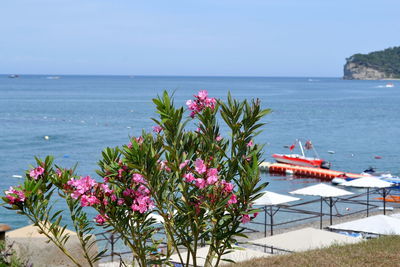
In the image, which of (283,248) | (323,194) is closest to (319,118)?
(323,194)

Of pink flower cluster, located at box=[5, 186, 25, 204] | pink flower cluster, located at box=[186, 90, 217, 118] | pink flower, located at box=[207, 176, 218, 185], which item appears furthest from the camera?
pink flower cluster, located at box=[186, 90, 217, 118]

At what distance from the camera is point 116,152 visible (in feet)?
17.5

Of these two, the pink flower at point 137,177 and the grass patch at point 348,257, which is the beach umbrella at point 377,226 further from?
the pink flower at point 137,177

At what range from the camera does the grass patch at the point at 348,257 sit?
26.7 feet

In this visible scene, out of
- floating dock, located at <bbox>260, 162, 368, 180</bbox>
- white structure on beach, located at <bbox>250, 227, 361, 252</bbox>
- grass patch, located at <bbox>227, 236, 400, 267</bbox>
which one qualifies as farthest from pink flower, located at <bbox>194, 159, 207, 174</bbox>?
floating dock, located at <bbox>260, 162, 368, 180</bbox>

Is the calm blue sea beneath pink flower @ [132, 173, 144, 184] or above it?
beneath

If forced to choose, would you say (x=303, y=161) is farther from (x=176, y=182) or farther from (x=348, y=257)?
(x=176, y=182)

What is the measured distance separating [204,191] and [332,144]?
5344 centimetres

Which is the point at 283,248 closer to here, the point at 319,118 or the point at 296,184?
the point at 296,184

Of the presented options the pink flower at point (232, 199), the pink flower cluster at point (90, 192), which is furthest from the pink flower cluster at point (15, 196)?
the pink flower at point (232, 199)

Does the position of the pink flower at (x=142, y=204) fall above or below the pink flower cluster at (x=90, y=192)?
below

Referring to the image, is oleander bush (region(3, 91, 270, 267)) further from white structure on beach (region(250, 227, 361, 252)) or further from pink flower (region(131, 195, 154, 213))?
white structure on beach (region(250, 227, 361, 252))

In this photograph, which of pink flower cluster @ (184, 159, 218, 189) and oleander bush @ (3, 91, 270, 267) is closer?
pink flower cluster @ (184, 159, 218, 189)

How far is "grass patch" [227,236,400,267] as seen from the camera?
8141 mm
